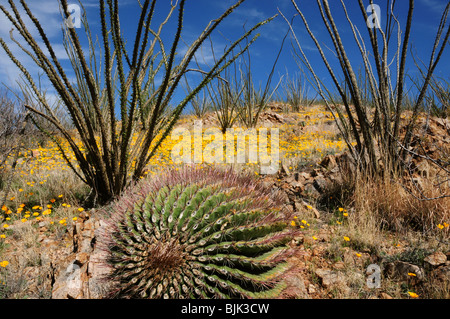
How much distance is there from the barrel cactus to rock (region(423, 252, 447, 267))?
1.40m

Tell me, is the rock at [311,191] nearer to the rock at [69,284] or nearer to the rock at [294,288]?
the rock at [294,288]

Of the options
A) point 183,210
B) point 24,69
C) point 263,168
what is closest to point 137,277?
point 183,210

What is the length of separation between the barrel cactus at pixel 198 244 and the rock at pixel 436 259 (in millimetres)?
1396

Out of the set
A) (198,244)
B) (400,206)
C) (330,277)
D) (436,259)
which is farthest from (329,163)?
(198,244)

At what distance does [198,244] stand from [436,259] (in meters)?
2.20

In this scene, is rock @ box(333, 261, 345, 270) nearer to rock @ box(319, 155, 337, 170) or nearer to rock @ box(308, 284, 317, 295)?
rock @ box(308, 284, 317, 295)

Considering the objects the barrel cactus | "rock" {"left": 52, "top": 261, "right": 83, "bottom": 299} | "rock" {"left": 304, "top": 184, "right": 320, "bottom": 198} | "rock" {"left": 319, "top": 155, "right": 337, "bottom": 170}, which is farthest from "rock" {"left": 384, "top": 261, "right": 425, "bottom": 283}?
"rock" {"left": 52, "top": 261, "right": 83, "bottom": 299}

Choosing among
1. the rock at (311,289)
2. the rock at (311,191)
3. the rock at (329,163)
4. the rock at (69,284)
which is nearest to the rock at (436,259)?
the rock at (311,289)

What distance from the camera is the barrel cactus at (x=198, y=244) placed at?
1868 mm

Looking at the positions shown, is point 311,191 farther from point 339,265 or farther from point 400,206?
point 339,265

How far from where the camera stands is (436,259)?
260cm

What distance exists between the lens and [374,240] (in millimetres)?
3018
